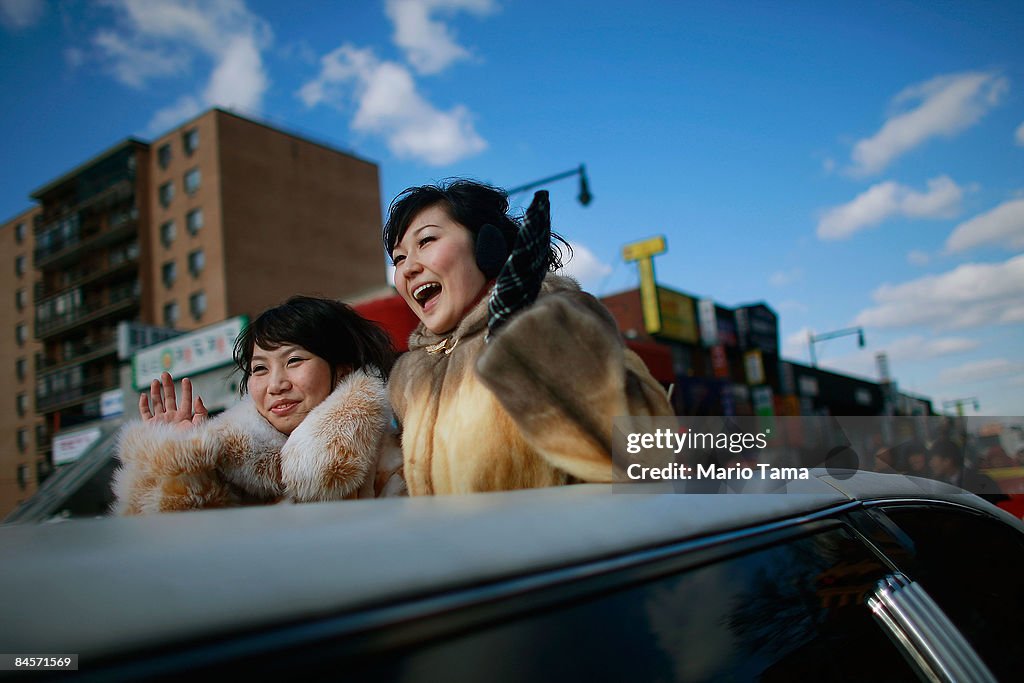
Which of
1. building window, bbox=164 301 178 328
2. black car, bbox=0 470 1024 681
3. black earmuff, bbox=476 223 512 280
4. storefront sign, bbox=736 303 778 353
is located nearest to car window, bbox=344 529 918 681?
black car, bbox=0 470 1024 681

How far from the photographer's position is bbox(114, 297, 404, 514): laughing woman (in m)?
1.80

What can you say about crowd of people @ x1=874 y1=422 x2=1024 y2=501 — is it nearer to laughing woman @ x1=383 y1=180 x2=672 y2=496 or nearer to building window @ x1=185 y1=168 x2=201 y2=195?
laughing woman @ x1=383 y1=180 x2=672 y2=496

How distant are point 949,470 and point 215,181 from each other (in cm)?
3078

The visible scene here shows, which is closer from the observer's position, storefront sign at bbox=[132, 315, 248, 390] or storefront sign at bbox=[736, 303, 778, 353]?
storefront sign at bbox=[132, 315, 248, 390]

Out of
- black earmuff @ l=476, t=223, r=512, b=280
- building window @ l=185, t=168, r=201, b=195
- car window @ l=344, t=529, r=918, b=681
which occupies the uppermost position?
building window @ l=185, t=168, r=201, b=195

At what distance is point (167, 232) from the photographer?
3127cm

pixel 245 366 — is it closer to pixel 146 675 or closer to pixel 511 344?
pixel 511 344

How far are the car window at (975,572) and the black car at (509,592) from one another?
1 cm

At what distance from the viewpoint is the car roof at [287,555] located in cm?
46

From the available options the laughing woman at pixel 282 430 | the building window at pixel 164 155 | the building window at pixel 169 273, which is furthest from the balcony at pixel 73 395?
the laughing woman at pixel 282 430

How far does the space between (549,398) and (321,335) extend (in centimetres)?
116

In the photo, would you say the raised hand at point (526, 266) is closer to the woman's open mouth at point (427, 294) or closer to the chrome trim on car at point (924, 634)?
the woman's open mouth at point (427, 294)

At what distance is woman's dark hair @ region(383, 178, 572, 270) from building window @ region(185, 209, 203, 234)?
30.3 metres

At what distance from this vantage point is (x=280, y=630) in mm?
486
